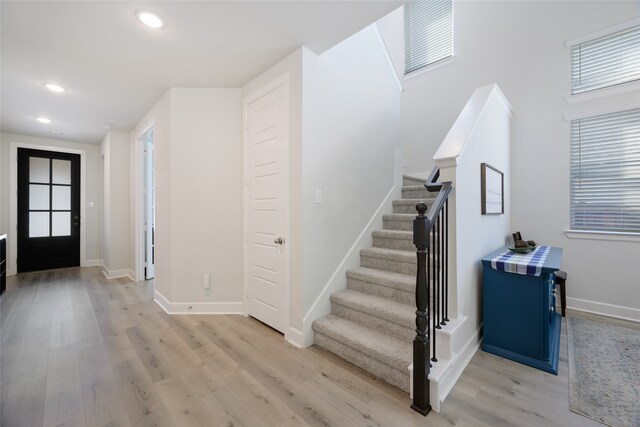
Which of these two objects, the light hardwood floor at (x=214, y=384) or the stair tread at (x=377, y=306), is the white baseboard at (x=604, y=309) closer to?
the light hardwood floor at (x=214, y=384)

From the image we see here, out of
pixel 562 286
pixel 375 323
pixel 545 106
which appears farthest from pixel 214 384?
pixel 545 106

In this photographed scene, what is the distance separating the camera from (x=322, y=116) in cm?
254

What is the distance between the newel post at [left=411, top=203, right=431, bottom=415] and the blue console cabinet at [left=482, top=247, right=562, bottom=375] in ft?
3.29

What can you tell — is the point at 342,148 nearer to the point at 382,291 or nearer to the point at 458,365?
the point at 382,291

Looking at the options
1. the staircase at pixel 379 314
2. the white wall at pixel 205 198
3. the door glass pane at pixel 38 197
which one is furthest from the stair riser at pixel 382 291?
the door glass pane at pixel 38 197

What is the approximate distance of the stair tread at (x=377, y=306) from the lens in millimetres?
2064

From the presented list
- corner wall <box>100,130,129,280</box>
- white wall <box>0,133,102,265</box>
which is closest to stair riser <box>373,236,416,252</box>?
corner wall <box>100,130,129,280</box>

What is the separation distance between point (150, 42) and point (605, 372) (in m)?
4.31

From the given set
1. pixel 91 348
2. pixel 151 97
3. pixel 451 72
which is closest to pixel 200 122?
pixel 151 97

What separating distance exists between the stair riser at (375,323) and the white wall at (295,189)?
0.37 metres

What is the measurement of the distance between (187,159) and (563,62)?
14.8 ft

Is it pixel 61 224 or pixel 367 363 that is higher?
pixel 61 224

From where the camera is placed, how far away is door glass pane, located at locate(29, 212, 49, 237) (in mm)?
5062

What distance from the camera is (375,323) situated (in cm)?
222
